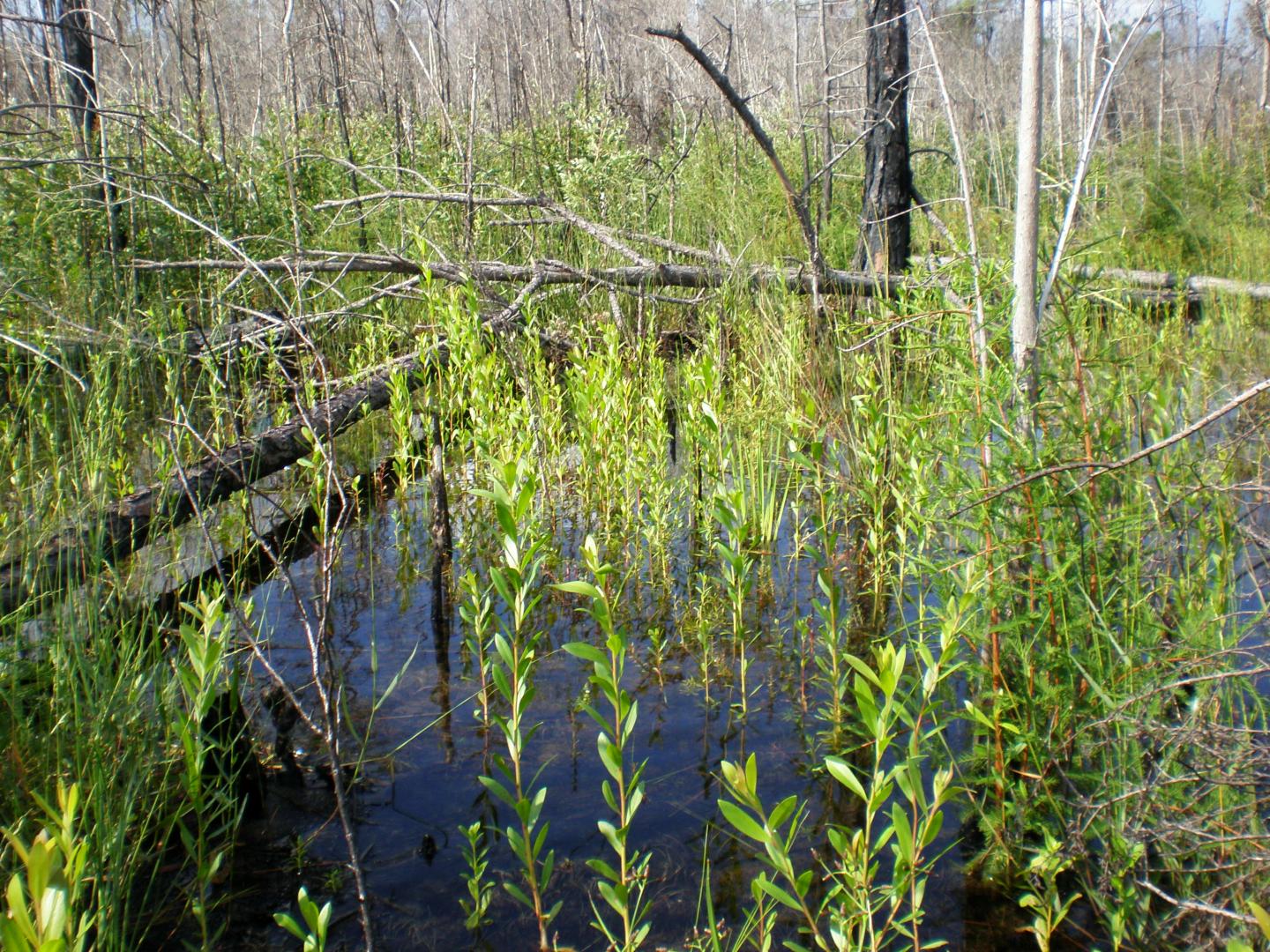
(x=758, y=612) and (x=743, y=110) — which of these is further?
(x=743, y=110)

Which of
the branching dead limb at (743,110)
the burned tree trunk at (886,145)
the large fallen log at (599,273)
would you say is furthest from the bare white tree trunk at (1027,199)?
the burned tree trunk at (886,145)

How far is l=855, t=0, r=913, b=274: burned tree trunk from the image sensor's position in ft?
20.8

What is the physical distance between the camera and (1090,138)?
7.04ft

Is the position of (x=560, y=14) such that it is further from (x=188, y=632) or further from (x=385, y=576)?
(x=188, y=632)

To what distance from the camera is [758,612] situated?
3473 mm

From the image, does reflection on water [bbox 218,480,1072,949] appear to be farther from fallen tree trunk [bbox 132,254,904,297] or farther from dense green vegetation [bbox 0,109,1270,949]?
fallen tree trunk [bbox 132,254,904,297]

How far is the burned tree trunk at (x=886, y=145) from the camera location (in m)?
6.33

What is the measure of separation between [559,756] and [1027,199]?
6.11 ft

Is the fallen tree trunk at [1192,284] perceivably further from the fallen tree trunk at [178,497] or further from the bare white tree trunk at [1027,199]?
the bare white tree trunk at [1027,199]

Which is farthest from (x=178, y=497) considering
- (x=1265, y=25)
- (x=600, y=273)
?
(x=1265, y=25)

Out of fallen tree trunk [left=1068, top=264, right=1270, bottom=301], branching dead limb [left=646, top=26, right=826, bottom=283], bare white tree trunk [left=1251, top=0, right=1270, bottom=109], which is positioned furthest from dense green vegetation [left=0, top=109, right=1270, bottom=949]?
bare white tree trunk [left=1251, top=0, right=1270, bottom=109]

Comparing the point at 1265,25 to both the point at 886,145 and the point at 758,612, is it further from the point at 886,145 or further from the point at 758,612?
the point at 758,612

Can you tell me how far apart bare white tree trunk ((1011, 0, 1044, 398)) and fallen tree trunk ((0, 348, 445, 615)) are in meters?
1.55

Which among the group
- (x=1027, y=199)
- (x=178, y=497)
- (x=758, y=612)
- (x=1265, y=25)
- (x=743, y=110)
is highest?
(x=1265, y=25)
